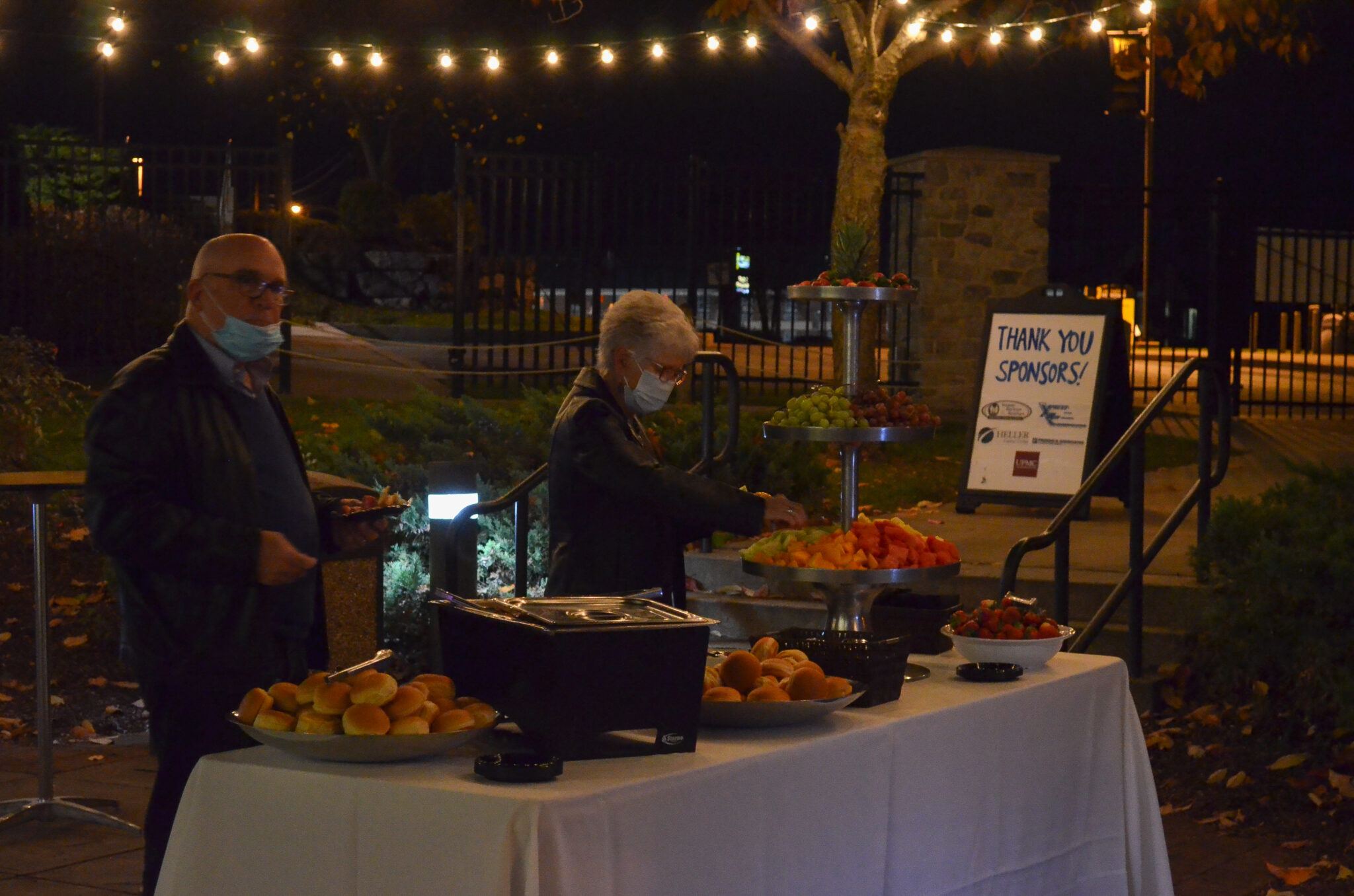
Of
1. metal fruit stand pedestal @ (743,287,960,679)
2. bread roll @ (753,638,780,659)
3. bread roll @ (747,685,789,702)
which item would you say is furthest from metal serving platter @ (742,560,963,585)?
bread roll @ (747,685,789,702)

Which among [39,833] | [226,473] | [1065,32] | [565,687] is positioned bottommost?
[39,833]

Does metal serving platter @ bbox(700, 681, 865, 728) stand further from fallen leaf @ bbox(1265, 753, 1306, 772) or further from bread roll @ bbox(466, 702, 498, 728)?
fallen leaf @ bbox(1265, 753, 1306, 772)

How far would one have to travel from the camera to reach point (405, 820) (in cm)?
291

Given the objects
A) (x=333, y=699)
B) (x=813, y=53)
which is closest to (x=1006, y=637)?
(x=333, y=699)

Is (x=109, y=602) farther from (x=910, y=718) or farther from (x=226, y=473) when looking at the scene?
(x=910, y=718)

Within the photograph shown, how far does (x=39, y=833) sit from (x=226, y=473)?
8.68 feet

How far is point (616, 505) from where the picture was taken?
4.42 m

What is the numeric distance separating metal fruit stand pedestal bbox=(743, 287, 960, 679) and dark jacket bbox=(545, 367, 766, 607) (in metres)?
0.38

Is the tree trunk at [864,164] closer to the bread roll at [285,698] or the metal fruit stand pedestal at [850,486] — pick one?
the metal fruit stand pedestal at [850,486]

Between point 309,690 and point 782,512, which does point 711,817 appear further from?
point 782,512

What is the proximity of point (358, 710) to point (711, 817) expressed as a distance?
682 millimetres

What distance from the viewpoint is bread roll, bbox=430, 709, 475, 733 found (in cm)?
306

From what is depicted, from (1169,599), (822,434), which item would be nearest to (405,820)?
(822,434)

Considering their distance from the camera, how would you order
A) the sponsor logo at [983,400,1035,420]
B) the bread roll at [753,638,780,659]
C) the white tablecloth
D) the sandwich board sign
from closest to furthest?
the white tablecloth
the bread roll at [753,638,780,659]
the sandwich board sign
the sponsor logo at [983,400,1035,420]
